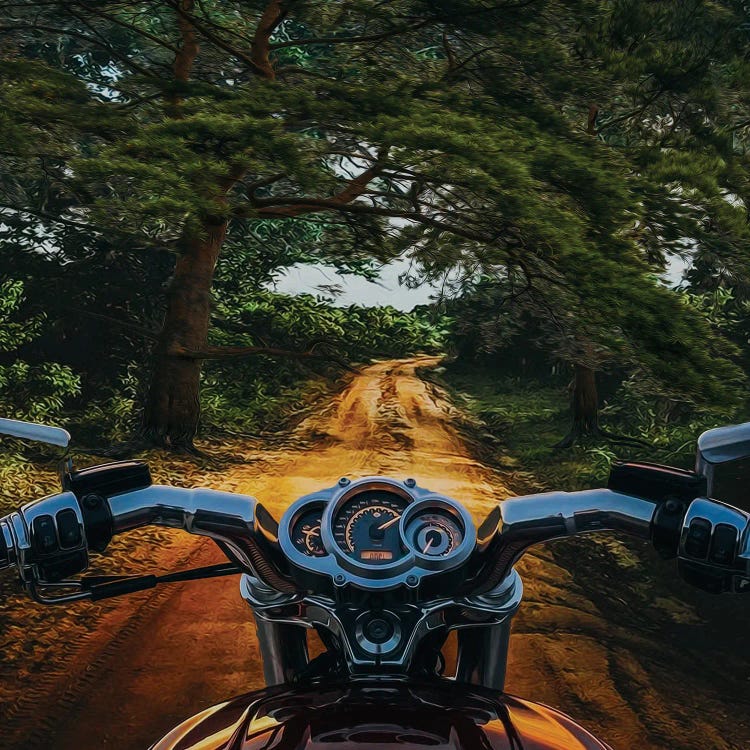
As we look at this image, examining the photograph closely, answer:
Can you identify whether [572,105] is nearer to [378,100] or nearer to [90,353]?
[378,100]

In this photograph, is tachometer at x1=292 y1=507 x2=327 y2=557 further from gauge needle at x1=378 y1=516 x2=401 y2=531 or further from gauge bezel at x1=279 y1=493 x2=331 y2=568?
gauge needle at x1=378 y1=516 x2=401 y2=531

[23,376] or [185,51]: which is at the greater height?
[185,51]

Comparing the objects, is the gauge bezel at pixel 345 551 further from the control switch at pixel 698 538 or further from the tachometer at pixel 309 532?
the control switch at pixel 698 538

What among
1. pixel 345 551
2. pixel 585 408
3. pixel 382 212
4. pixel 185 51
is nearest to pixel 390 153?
pixel 382 212

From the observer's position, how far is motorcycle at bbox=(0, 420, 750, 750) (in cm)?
128

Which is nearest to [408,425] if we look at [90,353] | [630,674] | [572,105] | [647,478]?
[90,353]

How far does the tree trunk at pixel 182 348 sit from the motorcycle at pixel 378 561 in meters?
8.67

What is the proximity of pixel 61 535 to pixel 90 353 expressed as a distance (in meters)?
10.2

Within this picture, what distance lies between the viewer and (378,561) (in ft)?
4.63

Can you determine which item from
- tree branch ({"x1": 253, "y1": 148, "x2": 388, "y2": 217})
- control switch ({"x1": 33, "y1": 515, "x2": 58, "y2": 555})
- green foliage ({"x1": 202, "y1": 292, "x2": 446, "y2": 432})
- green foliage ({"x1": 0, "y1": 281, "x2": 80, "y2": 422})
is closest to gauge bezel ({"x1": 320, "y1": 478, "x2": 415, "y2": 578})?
control switch ({"x1": 33, "y1": 515, "x2": 58, "y2": 555})

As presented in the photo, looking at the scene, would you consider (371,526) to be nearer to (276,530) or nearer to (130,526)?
(276,530)

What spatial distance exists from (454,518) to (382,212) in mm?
8044

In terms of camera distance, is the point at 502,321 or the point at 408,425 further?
the point at 408,425

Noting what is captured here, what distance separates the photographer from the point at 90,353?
11188 millimetres
